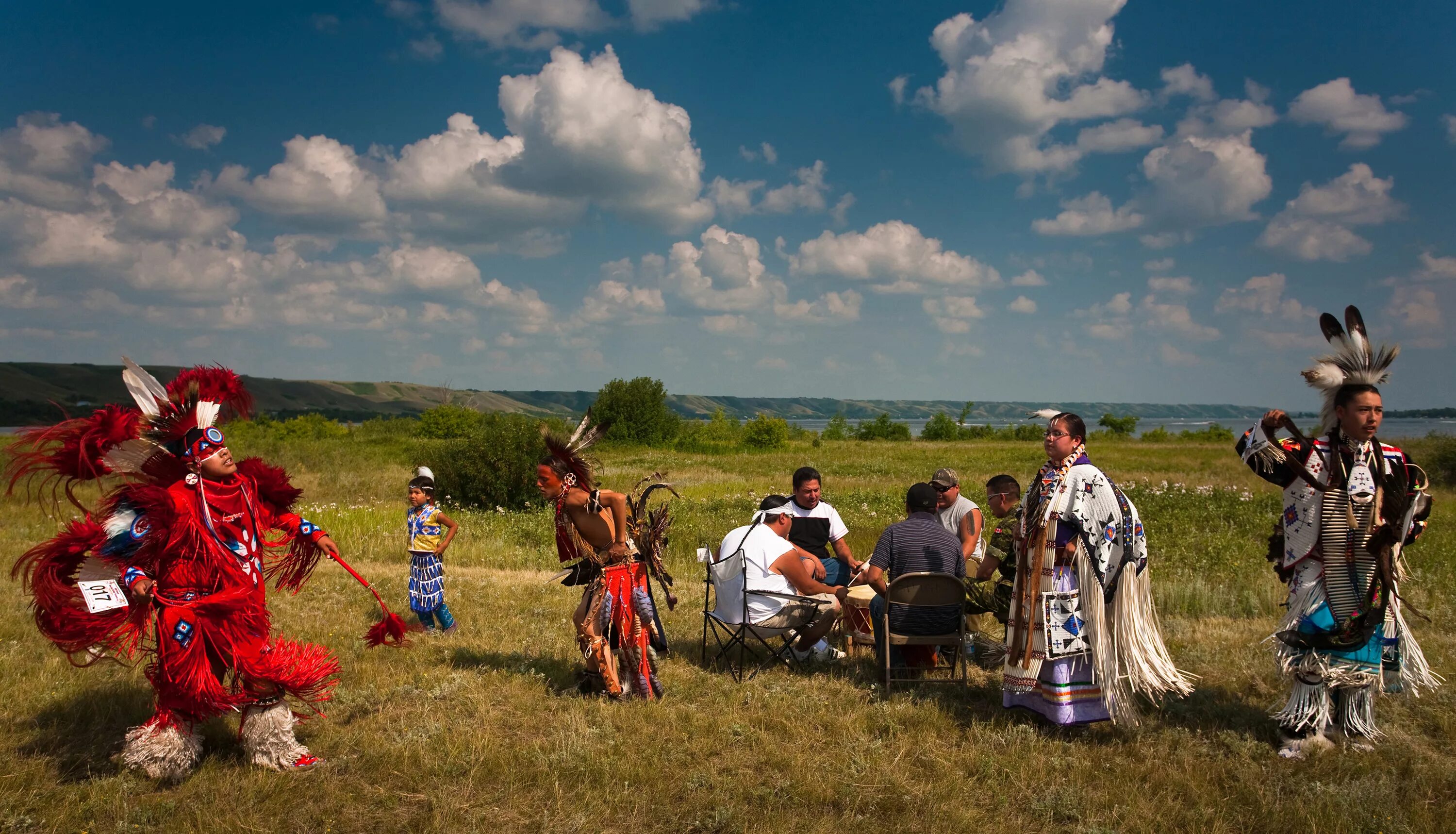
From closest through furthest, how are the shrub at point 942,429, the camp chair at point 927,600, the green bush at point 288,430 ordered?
1. the camp chair at point 927,600
2. the green bush at point 288,430
3. the shrub at point 942,429

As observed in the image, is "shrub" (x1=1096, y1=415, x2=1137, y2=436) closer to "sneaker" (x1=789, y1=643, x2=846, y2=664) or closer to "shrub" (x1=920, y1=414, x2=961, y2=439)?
"shrub" (x1=920, y1=414, x2=961, y2=439)

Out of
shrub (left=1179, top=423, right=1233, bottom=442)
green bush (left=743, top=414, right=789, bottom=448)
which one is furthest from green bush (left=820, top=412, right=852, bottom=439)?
shrub (left=1179, top=423, right=1233, bottom=442)

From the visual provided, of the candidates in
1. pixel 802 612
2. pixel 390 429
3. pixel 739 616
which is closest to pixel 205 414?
pixel 739 616

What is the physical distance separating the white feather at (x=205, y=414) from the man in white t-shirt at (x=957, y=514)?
5.42 metres

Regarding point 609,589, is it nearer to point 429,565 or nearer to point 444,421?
point 429,565

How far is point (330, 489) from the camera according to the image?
2398cm

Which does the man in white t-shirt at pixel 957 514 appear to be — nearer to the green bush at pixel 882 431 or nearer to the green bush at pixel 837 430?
the green bush at pixel 837 430

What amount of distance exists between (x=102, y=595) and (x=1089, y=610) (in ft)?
18.4

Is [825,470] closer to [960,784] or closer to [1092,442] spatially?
[1092,442]

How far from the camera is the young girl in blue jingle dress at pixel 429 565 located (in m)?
7.84

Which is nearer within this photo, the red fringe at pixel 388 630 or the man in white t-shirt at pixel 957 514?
the red fringe at pixel 388 630

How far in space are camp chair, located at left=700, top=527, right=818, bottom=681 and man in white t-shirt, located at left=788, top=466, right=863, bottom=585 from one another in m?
0.86

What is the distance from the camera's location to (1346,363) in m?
4.85

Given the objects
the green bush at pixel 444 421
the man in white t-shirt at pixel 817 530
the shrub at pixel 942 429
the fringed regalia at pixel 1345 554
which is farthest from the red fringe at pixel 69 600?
the shrub at pixel 942 429
